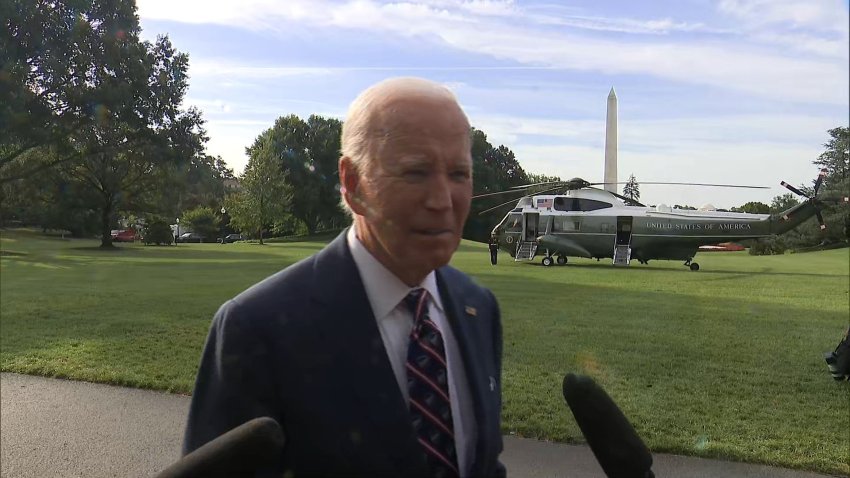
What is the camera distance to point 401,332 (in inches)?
53.9

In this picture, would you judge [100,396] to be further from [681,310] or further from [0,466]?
[681,310]

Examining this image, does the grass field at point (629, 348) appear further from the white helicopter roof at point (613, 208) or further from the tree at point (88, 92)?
the white helicopter roof at point (613, 208)

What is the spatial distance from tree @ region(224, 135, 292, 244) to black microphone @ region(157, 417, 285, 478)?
45.9m

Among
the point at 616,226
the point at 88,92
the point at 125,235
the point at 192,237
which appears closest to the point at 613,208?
the point at 616,226

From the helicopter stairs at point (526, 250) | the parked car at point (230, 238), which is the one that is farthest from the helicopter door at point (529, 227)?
the parked car at point (230, 238)

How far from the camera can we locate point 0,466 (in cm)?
460

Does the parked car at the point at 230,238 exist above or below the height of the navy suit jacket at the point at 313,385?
below

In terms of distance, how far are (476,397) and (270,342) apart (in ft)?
1.56

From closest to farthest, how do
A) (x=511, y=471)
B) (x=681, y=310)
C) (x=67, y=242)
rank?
(x=511, y=471)
(x=681, y=310)
(x=67, y=242)

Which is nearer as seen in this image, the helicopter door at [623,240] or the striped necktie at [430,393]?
the striped necktie at [430,393]

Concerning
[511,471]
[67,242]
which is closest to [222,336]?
[511,471]

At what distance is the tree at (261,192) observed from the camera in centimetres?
4687

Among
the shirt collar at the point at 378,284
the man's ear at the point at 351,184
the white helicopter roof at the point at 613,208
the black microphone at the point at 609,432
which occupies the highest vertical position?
the white helicopter roof at the point at 613,208

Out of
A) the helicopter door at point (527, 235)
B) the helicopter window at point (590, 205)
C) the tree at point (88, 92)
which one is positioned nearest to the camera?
the tree at point (88, 92)
